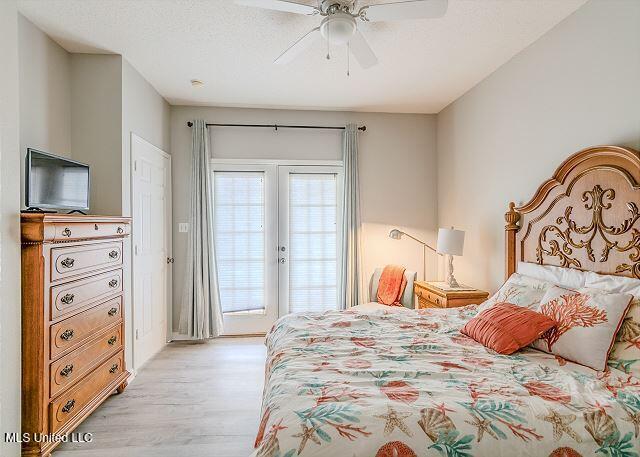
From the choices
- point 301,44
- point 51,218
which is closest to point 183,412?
Result: point 51,218

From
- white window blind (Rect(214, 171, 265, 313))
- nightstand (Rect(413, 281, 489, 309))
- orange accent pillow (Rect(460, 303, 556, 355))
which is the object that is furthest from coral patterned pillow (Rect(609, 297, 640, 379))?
white window blind (Rect(214, 171, 265, 313))

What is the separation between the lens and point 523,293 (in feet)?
7.88

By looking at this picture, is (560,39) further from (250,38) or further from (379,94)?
(250,38)

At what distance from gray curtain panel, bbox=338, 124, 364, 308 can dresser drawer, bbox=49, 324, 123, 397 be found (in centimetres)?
247

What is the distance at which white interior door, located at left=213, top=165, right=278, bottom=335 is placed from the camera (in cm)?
458

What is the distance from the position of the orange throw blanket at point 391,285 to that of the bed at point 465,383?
1453 mm

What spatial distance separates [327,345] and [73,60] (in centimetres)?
309

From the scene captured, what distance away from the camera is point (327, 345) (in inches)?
82.3

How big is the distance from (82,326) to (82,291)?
23cm

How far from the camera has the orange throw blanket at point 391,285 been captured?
13.5ft

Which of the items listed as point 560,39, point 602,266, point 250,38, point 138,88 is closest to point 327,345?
point 602,266

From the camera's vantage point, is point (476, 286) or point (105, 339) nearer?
point (105, 339)

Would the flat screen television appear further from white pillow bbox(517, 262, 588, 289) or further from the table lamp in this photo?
white pillow bbox(517, 262, 588, 289)

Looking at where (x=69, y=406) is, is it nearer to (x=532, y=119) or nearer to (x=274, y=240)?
(x=274, y=240)
